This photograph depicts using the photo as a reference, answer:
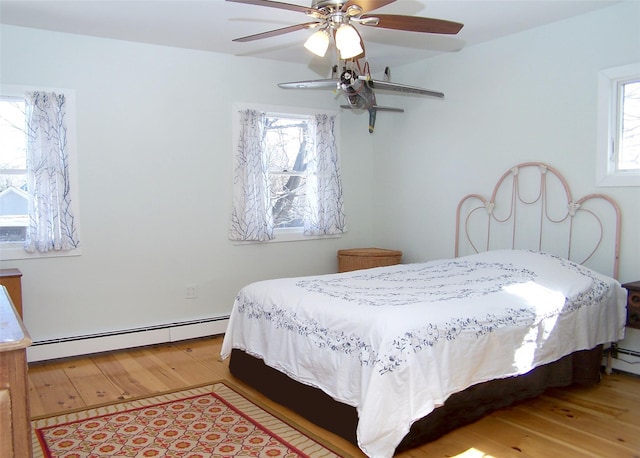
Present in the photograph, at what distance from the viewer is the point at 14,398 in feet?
4.32

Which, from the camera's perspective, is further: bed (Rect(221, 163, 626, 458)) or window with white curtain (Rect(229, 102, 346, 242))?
window with white curtain (Rect(229, 102, 346, 242))

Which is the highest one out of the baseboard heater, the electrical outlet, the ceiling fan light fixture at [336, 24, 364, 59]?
the ceiling fan light fixture at [336, 24, 364, 59]

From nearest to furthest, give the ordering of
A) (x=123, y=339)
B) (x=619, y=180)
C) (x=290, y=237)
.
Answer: (x=619, y=180) → (x=123, y=339) → (x=290, y=237)

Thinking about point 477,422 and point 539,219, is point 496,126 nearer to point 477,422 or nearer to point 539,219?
point 539,219

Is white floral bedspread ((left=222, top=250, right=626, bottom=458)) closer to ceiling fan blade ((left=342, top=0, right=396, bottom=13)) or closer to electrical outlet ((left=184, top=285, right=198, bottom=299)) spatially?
electrical outlet ((left=184, top=285, right=198, bottom=299))

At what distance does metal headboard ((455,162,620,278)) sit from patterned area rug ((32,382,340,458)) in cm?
243

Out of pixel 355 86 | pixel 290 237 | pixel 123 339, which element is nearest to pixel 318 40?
pixel 355 86

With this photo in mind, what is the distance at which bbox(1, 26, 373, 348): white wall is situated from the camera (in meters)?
3.94

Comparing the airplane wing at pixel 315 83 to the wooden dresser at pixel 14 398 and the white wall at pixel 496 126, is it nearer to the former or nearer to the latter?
the white wall at pixel 496 126

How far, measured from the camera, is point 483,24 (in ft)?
12.7

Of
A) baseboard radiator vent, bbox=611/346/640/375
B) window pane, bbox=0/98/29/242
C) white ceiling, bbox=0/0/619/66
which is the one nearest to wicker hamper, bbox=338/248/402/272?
white ceiling, bbox=0/0/619/66

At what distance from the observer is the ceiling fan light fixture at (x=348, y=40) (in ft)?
8.42

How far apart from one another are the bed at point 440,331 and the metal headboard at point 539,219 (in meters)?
0.01

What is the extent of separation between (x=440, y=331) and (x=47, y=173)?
3.06 metres
